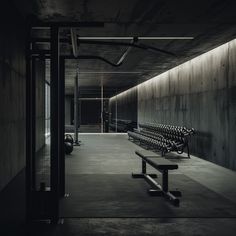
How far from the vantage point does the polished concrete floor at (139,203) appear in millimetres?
4352

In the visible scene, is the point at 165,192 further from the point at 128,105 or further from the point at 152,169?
the point at 128,105

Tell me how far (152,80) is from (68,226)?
15775mm

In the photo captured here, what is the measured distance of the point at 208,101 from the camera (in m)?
10.8

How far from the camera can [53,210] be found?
4.55 metres

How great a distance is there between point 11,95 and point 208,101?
19.0 feet

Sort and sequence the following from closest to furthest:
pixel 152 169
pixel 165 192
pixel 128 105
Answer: pixel 165 192 → pixel 152 169 → pixel 128 105

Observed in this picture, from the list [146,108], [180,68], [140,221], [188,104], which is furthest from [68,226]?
[146,108]

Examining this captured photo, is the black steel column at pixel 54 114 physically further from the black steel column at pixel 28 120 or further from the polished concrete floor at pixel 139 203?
the polished concrete floor at pixel 139 203

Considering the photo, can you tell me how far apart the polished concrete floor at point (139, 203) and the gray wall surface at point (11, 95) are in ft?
3.70

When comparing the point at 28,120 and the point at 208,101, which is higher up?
the point at 208,101

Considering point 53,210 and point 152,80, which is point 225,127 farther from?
point 152,80

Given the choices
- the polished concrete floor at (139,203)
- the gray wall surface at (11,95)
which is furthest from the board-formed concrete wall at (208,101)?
the gray wall surface at (11,95)

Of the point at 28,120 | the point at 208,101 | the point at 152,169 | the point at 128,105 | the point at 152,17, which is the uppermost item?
the point at 152,17

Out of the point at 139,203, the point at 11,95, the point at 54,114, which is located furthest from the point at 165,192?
the point at 11,95
